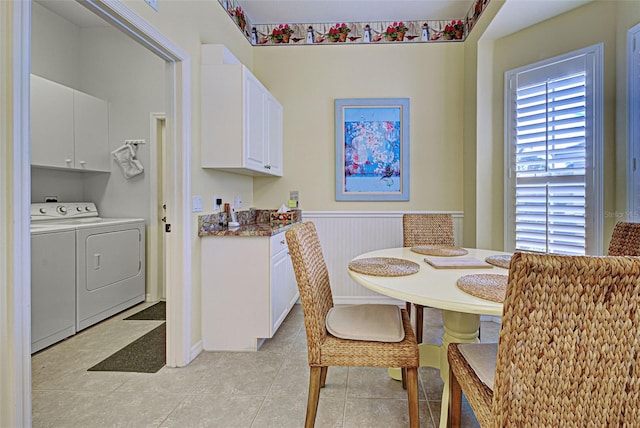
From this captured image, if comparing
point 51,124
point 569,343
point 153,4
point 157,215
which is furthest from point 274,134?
point 569,343

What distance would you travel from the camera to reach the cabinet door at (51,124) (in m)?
2.81

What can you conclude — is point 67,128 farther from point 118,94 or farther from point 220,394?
point 220,394

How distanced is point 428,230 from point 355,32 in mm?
2185

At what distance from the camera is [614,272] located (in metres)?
0.70

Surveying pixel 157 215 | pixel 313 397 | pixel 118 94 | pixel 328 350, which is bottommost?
pixel 313 397

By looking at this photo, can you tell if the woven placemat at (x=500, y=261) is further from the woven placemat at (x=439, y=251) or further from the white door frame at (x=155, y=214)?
the white door frame at (x=155, y=214)

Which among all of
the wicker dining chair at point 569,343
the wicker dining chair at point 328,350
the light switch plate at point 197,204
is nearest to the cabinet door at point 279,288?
the light switch plate at point 197,204

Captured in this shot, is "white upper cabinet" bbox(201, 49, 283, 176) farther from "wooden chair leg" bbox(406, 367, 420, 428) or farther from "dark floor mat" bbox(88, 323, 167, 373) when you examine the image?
"wooden chair leg" bbox(406, 367, 420, 428)

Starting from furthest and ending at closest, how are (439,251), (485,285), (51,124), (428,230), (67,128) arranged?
(67,128) < (51,124) < (428,230) < (439,251) < (485,285)

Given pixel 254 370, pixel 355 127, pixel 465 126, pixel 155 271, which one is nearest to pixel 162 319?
pixel 155 271

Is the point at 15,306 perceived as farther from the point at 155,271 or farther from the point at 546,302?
the point at 155,271

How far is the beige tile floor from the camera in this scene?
1617 mm

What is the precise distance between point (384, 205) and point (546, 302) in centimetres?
268

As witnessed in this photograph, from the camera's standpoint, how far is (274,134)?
314 cm
